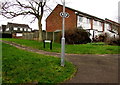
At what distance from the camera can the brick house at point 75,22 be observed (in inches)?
1030

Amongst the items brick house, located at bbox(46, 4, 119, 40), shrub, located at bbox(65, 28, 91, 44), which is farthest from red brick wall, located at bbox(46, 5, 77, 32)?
shrub, located at bbox(65, 28, 91, 44)

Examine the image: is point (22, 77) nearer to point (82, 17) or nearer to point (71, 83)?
point (71, 83)

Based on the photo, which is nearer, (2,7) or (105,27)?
(2,7)

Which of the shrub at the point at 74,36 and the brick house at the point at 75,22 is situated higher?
the brick house at the point at 75,22

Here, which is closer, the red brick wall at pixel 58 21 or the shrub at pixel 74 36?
the shrub at pixel 74 36

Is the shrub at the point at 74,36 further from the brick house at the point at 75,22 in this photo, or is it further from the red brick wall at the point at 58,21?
the red brick wall at the point at 58,21

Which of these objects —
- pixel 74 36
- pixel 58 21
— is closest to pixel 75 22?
pixel 58 21

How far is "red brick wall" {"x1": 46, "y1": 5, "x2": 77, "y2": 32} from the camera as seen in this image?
86.0ft

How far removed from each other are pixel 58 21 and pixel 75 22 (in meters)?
4.24

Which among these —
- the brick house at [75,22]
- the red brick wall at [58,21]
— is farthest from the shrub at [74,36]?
the red brick wall at [58,21]

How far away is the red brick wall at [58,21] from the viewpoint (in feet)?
86.0

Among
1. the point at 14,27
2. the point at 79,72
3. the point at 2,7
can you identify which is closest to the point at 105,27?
the point at 2,7

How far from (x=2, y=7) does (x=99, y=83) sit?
17090 millimetres

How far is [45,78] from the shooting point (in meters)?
4.45
